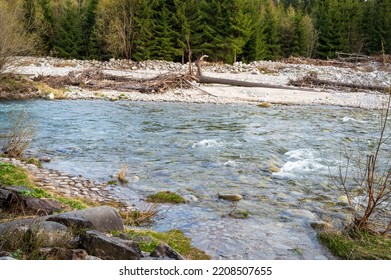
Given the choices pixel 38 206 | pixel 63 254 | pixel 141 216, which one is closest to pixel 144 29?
pixel 141 216

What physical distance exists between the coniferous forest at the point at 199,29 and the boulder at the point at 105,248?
36739 mm

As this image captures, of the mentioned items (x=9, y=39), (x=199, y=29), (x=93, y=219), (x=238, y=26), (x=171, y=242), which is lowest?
(x=171, y=242)

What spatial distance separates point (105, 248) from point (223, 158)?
21.9 feet

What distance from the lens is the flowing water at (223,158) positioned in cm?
641

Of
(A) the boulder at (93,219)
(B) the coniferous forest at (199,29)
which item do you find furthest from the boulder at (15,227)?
(B) the coniferous forest at (199,29)

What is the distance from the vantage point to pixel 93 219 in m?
5.21

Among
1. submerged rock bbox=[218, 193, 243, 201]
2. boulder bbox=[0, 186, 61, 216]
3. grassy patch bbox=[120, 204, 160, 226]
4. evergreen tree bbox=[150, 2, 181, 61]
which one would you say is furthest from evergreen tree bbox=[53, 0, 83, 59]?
boulder bbox=[0, 186, 61, 216]

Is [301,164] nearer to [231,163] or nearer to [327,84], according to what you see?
[231,163]

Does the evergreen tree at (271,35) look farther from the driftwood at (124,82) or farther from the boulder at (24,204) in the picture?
the boulder at (24,204)

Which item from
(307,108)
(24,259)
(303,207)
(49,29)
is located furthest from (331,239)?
(49,29)

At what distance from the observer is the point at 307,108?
19766 millimetres

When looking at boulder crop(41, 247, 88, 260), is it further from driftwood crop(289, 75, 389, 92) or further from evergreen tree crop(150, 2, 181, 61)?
evergreen tree crop(150, 2, 181, 61)
